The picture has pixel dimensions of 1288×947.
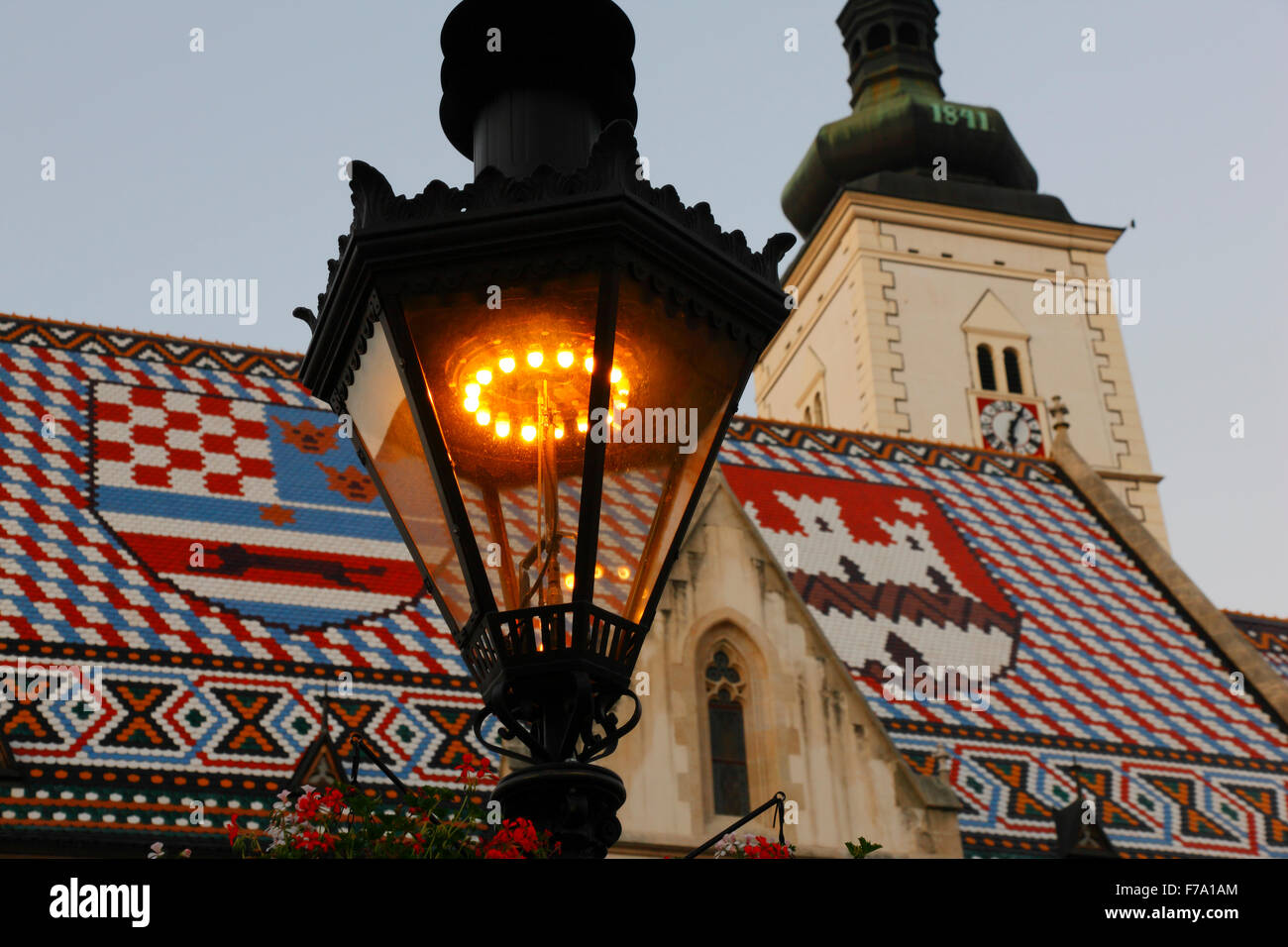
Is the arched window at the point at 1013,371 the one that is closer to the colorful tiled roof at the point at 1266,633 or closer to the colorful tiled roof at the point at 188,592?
the colorful tiled roof at the point at 1266,633

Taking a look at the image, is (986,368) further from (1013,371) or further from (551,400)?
(551,400)

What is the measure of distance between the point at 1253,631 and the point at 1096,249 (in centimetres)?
1886

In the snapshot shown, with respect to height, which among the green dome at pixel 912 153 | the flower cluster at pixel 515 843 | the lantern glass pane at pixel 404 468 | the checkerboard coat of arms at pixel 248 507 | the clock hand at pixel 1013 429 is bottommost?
the flower cluster at pixel 515 843

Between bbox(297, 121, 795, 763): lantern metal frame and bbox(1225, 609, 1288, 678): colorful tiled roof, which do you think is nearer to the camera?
bbox(297, 121, 795, 763): lantern metal frame

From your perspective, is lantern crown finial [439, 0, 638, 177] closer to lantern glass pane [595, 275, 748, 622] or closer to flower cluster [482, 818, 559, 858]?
lantern glass pane [595, 275, 748, 622]

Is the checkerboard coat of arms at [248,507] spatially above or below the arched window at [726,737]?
above

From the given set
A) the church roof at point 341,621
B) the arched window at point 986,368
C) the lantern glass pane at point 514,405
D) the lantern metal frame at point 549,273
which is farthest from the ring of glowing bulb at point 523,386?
the arched window at point 986,368

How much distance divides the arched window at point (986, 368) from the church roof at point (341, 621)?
13782mm

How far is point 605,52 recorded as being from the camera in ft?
15.5

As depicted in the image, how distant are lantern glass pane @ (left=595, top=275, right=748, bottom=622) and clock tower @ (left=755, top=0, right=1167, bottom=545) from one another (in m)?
29.7

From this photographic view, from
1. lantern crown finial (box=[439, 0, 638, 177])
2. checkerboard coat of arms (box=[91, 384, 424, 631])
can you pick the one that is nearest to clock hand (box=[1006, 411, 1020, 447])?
checkerboard coat of arms (box=[91, 384, 424, 631])

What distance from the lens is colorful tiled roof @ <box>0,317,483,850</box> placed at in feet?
44.4

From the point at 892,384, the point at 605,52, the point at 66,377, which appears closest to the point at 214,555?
the point at 66,377

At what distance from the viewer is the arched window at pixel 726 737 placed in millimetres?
14172
